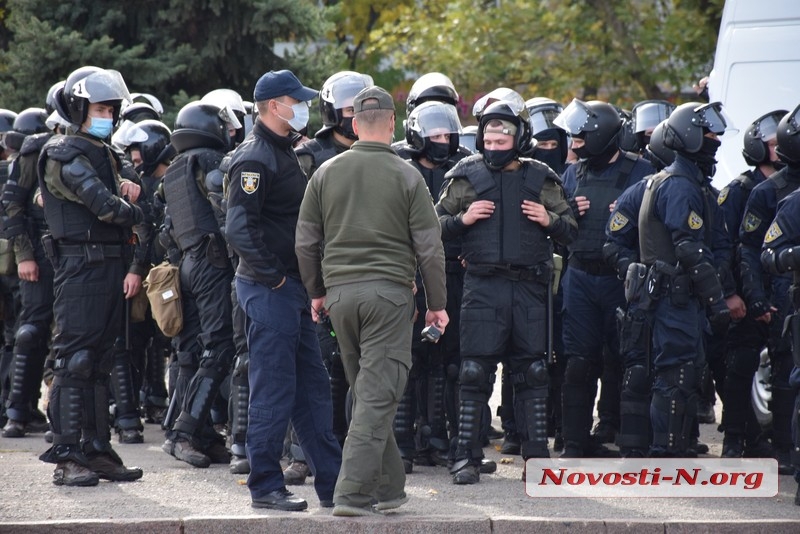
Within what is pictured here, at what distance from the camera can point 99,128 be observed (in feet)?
25.3

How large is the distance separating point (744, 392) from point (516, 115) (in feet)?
8.18

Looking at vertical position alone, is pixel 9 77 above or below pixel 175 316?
above

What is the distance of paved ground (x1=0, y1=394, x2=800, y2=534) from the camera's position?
6348 millimetres

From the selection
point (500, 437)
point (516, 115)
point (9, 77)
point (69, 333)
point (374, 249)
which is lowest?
point (500, 437)

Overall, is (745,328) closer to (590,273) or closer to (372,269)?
(590,273)

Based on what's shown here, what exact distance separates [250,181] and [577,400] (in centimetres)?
293

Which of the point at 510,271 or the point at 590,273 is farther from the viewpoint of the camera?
the point at 590,273

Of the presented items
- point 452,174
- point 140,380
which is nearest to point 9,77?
point 140,380

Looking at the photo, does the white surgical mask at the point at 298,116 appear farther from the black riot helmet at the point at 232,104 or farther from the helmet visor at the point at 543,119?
the helmet visor at the point at 543,119

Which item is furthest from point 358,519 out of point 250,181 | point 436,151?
point 436,151

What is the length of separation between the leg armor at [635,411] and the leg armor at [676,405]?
279 millimetres

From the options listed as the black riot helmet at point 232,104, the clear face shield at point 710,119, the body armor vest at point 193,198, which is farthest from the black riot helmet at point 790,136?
the black riot helmet at point 232,104

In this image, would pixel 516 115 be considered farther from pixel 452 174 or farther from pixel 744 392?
pixel 744 392

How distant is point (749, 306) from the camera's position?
8.41 metres
